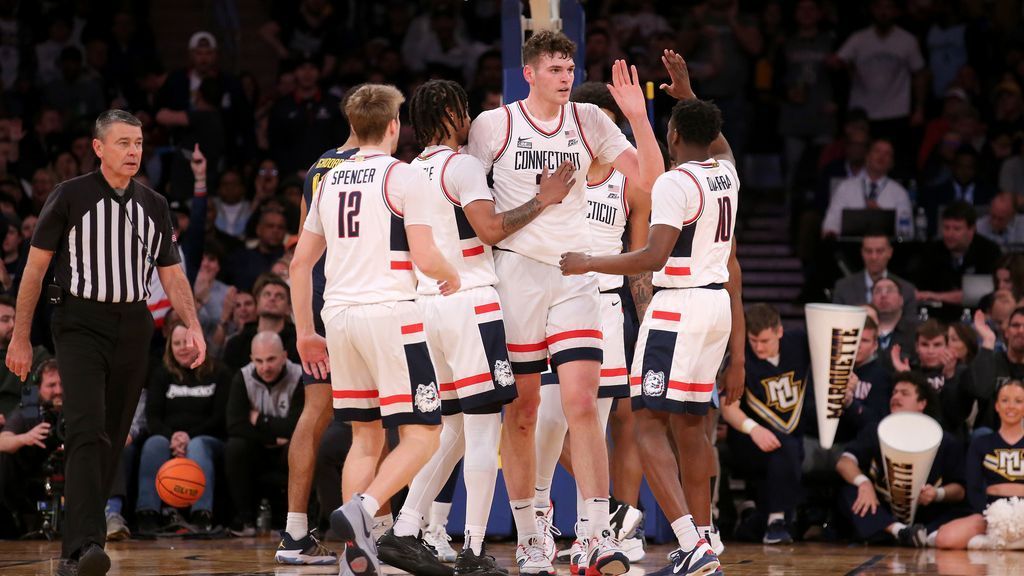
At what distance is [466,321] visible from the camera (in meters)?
6.75

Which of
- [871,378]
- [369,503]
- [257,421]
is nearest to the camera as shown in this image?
[369,503]

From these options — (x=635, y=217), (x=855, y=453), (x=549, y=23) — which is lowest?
(x=855, y=453)

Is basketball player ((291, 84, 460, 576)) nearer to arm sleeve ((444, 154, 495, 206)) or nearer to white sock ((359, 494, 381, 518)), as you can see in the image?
white sock ((359, 494, 381, 518))

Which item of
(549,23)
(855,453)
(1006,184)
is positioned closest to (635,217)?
(549,23)

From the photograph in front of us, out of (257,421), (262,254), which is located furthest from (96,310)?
(262,254)

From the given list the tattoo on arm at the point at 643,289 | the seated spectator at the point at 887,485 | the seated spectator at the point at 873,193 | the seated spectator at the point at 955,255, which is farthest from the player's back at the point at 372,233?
the seated spectator at the point at 873,193

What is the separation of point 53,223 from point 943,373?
6714 millimetres

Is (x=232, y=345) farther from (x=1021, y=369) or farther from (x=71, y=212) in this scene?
(x=1021, y=369)

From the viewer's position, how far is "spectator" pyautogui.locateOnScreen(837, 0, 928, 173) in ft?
50.2

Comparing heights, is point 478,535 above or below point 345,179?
below

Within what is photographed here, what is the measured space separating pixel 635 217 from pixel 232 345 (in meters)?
4.19

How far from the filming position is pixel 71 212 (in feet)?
23.3

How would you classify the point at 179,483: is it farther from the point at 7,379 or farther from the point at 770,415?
the point at 770,415

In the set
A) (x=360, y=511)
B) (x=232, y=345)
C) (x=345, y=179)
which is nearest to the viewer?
(x=360, y=511)
